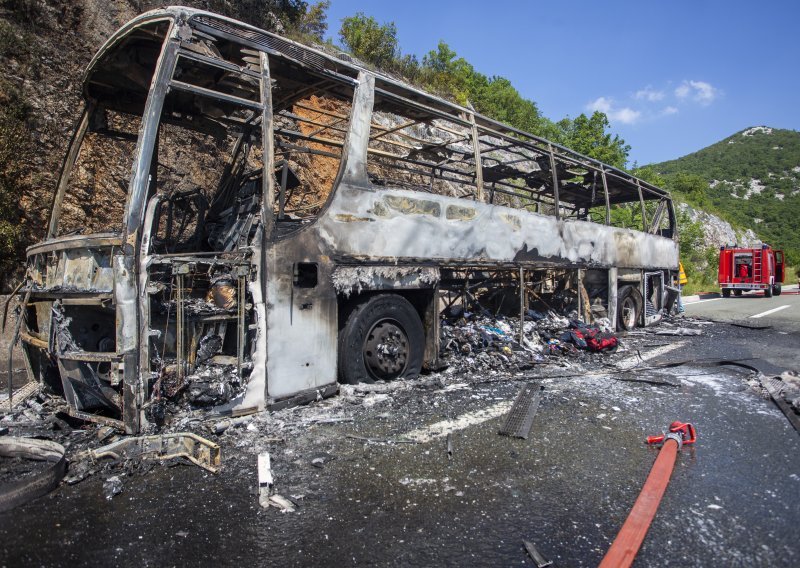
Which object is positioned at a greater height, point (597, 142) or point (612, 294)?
point (597, 142)

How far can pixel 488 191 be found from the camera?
8656mm

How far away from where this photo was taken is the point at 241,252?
352cm

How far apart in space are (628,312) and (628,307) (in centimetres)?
10

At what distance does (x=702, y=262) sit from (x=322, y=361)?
37.8 metres

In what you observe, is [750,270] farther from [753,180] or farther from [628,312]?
[753,180]

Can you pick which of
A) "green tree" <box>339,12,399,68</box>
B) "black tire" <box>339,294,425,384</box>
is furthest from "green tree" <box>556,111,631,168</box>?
"black tire" <box>339,294,425,384</box>

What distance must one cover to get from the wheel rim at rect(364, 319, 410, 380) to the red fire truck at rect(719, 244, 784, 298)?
77.0 feet

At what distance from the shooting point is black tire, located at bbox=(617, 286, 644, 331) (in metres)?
8.66

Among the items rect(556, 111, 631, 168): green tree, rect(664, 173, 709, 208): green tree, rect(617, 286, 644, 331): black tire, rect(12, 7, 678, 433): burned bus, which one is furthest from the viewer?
rect(664, 173, 709, 208): green tree

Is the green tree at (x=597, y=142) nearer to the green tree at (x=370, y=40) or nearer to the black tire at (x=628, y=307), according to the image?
the green tree at (x=370, y=40)

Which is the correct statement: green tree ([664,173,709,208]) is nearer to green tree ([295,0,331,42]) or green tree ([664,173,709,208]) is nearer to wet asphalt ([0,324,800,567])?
green tree ([295,0,331,42])

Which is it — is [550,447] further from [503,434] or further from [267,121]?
[267,121]

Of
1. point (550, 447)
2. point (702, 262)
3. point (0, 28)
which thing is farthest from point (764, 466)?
point (702, 262)

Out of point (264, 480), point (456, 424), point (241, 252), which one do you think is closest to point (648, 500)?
point (456, 424)
